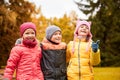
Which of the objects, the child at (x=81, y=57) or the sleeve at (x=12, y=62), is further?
the child at (x=81, y=57)

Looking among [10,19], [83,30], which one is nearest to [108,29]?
[10,19]

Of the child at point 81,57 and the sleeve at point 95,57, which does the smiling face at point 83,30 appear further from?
the sleeve at point 95,57

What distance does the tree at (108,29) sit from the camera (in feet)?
153

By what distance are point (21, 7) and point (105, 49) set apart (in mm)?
13457

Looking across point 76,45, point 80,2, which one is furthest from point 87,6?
point 76,45

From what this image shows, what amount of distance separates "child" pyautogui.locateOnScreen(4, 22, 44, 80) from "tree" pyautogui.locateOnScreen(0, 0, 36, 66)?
86.6 feet

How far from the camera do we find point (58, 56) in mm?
7262

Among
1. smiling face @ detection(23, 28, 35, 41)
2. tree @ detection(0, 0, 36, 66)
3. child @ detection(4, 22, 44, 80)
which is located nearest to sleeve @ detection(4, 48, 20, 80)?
child @ detection(4, 22, 44, 80)

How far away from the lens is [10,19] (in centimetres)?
3347

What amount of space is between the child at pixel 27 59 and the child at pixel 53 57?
116mm

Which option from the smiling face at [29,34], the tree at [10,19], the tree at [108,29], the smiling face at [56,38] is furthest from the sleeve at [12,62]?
the tree at [108,29]

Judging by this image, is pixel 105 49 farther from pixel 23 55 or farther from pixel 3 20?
pixel 23 55

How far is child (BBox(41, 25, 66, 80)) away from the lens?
7.21 m

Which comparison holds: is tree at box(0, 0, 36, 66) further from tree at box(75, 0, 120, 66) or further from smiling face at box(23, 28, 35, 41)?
smiling face at box(23, 28, 35, 41)
